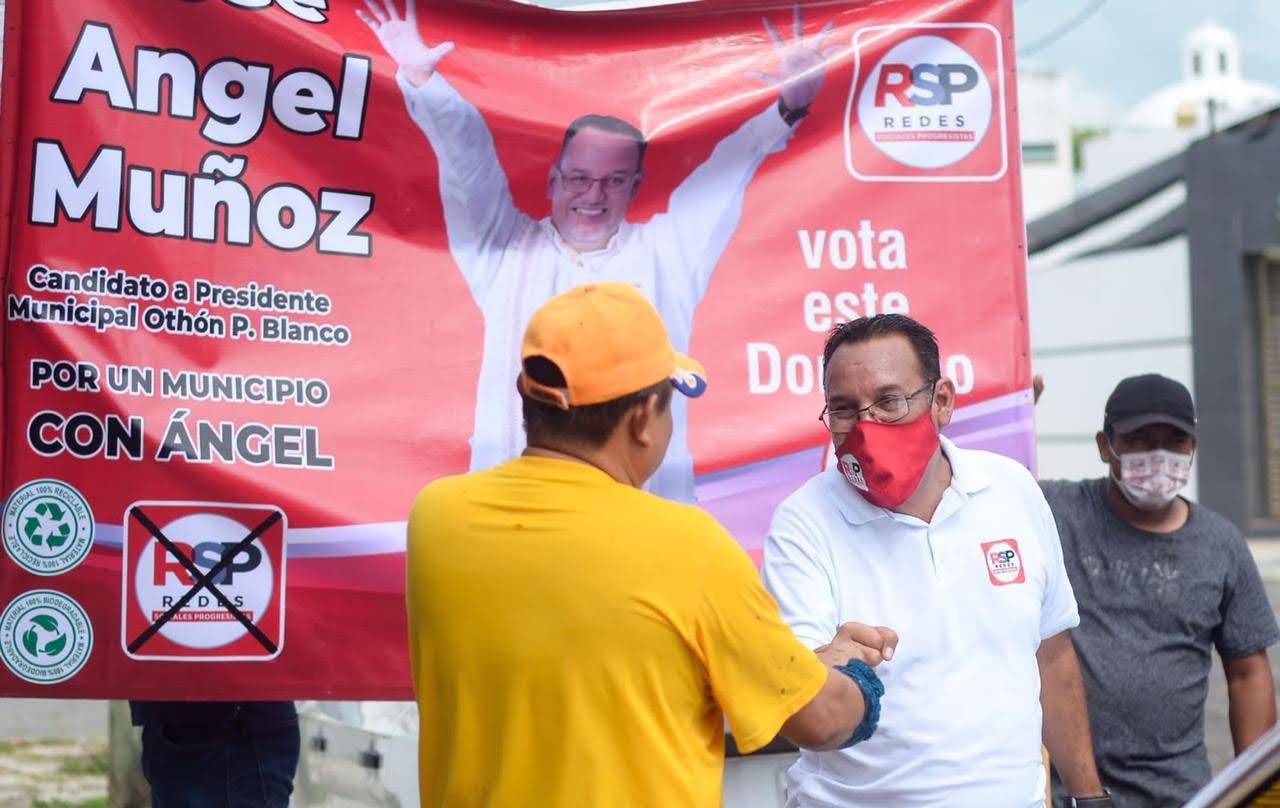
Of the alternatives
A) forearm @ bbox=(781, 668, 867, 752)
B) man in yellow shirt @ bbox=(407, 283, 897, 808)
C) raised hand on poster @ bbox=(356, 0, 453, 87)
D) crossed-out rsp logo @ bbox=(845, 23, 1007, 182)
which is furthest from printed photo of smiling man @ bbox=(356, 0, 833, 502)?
forearm @ bbox=(781, 668, 867, 752)

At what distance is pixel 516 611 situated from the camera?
228 cm

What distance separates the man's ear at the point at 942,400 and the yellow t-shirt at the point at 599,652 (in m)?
0.86

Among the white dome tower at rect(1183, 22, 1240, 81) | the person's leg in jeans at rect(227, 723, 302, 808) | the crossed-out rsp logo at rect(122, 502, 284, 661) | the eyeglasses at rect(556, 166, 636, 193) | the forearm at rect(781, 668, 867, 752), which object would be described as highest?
the white dome tower at rect(1183, 22, 1240, 81)

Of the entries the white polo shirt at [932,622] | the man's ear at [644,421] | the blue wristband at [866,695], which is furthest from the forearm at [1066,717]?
the man's ear at [644,421]

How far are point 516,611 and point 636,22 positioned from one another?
221 centimetres

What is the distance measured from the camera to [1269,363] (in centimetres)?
2059

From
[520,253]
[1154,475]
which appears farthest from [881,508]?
[520,253]

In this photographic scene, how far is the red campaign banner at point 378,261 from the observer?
3541mm

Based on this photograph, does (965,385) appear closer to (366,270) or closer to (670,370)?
(366,270)

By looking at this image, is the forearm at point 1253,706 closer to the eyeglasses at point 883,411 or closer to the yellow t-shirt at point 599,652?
the eyeglasses at point 883,411

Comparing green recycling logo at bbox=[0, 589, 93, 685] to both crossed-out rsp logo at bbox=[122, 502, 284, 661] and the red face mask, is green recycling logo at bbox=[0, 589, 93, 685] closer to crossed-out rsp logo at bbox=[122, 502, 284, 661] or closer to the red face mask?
crossed-out rsp logo at bbox=[122, 502, 284, 661]

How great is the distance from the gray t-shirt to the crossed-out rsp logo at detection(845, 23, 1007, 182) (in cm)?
103

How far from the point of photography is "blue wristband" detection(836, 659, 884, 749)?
2428 millimetres

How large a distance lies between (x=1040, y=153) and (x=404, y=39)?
148 feet
